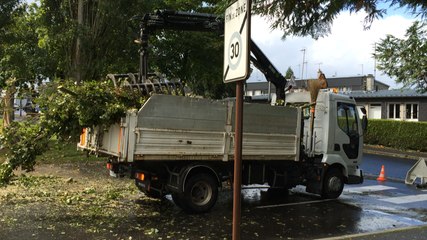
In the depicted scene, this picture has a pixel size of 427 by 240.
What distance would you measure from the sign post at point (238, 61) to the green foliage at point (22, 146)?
5262 mm

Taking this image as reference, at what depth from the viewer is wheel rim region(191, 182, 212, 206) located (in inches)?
356

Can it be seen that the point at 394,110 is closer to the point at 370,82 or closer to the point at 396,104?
the point at 396,104

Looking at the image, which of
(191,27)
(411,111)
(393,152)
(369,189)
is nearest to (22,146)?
(191,27)

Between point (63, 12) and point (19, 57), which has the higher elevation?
point (63, 12)

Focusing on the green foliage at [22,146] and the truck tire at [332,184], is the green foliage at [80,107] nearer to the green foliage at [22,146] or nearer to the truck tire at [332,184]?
the green foliage at [22,146]

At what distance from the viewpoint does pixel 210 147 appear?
9008 mm

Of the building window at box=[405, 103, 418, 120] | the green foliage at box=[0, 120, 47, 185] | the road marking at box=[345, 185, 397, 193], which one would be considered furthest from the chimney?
the green foliage at box=[0, 120, 47, 185]

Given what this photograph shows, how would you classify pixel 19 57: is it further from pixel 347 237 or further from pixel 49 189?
pixel 347 237

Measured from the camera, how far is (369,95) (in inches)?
1398

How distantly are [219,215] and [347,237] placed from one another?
8.89 feet

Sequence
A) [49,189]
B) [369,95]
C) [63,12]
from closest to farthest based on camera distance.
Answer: [49,189] < [63,12] < [369,95]

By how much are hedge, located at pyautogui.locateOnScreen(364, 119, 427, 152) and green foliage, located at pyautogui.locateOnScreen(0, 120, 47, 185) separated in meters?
24.3

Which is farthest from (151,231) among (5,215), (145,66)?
(145,66)

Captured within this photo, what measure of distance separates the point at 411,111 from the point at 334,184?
2424 cm
